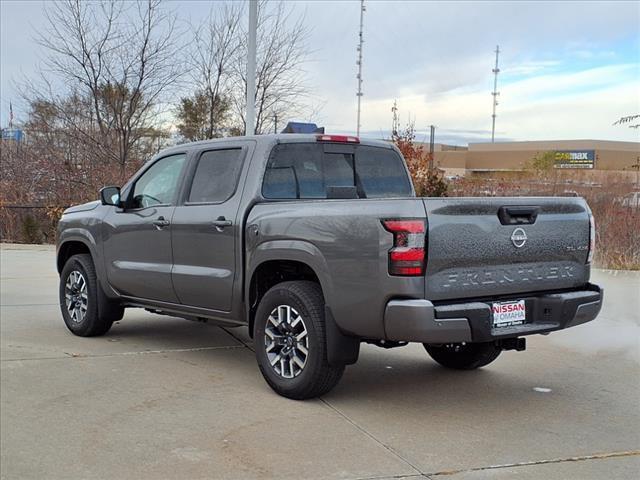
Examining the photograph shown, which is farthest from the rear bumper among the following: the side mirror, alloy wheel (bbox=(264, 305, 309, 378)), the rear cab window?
the side mirror

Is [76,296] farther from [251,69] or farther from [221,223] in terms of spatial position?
[251,69]

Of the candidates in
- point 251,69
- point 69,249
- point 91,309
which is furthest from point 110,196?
point 251,69

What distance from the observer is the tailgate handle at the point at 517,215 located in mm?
5117

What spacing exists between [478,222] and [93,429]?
Answer: 286cm

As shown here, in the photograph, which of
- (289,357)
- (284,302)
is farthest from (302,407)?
(284,302)

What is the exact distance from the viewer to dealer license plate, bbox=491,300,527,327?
507cm

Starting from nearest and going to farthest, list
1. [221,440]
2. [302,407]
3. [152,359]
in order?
[221,440], [302,407], [152,359]

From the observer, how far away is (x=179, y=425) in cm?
504

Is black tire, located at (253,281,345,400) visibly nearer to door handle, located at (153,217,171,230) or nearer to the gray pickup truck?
the gray pickup truck

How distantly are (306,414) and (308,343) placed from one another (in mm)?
491

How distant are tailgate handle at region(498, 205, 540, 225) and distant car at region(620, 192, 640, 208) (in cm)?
1003

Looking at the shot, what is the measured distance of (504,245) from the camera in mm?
5121

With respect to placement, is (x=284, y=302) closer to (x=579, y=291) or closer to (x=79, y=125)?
(x=579, y=291)

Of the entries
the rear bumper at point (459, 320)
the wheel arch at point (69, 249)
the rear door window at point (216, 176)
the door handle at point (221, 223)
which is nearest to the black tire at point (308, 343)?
the rear bumper at point (459, 320)
